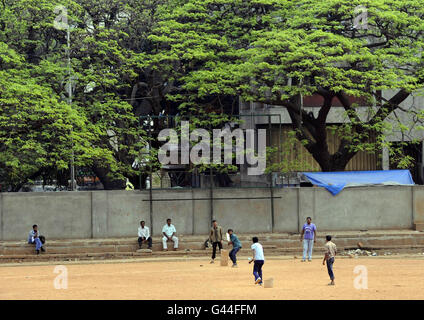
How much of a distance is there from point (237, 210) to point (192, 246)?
2759mm

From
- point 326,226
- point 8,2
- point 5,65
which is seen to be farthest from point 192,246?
point 8,2

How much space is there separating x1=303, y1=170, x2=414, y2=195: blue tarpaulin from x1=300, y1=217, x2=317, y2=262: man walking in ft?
15.1

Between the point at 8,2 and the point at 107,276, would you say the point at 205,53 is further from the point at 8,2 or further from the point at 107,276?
the point at 107,276

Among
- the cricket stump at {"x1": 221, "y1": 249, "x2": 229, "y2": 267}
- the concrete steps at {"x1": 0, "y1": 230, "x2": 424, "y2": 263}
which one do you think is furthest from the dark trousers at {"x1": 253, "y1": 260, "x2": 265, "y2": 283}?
the concrete steps at {"x1": 0, "y1": 230, "x2": 424, "y2": 263}

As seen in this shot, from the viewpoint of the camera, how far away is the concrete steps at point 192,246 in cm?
3030

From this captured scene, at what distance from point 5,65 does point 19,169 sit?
4568mm

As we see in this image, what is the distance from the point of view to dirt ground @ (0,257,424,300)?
19.5 metres

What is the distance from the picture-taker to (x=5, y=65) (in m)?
33.7

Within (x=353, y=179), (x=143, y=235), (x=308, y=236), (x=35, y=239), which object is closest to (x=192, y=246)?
(x=143, y=235)

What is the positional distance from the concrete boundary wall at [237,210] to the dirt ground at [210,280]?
3.23m

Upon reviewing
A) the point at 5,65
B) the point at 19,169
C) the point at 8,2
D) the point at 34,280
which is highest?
the point at 8,2

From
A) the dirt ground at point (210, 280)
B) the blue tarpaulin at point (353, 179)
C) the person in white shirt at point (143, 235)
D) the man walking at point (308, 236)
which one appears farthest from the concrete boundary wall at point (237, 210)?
the man walking at point (308, 236)

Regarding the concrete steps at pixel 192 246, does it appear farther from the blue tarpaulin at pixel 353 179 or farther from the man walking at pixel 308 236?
the man walking at pixel 308 236

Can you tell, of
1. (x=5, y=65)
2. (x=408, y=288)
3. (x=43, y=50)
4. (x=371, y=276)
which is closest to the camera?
(x=408, y=288)
